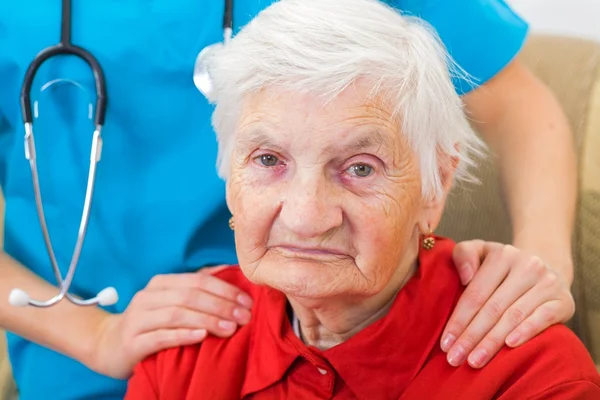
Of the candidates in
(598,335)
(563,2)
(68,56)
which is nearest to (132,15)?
(68,56)

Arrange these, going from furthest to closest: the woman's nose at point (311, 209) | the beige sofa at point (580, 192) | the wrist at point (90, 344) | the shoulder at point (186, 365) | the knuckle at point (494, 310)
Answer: the beige sofa at point (580, 192), the wrist at point (90, 344), the shoulder at point (186, 365), the knuckle at point (494, 310), the woman's nose at point (311, 209)

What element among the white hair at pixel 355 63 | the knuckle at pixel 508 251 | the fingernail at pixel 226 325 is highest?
the white hair at pixel 355 63

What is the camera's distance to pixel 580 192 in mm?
1410

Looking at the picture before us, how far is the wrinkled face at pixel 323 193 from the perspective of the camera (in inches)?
35.9

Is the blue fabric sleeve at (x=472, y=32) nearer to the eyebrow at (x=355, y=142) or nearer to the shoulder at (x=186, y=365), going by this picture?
the eyebrow at (x=355, y=142)

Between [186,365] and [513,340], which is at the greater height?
[513,340]

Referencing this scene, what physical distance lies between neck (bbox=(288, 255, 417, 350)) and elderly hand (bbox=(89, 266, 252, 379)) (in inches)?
4.7

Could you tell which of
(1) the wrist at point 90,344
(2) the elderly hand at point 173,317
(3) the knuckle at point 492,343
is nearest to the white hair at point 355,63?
(3) the knuckle at point 492,343

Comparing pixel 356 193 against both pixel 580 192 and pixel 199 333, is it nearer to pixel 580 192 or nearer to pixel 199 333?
pixel 199 333

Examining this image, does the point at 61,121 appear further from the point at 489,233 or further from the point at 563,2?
the point at 563,2

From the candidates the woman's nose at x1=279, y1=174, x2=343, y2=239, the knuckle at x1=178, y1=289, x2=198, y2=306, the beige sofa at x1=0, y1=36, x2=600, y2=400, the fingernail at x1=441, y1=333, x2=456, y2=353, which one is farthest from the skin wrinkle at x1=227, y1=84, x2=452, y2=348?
the beige sofa at x1=0, y1=36, x2=600, y2=400

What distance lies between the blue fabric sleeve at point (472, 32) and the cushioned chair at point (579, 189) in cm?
22

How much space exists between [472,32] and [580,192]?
1.23 feet

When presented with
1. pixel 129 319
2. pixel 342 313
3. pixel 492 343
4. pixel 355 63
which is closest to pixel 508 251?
pixel 492 343
